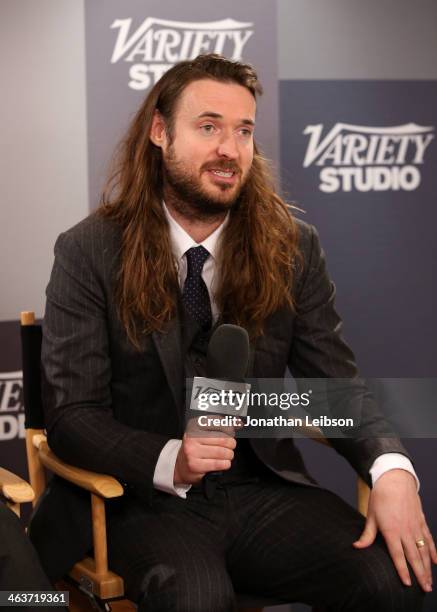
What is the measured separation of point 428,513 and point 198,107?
2024mm

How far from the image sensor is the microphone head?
1.88m

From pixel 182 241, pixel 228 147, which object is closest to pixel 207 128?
pixel 228 147

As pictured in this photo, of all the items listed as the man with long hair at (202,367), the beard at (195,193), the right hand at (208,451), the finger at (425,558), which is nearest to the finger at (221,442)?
the right hand at (208,451)

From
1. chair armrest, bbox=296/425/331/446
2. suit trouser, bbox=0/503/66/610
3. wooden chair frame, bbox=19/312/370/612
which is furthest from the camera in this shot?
chair armrest, bbox=296/425/331/446

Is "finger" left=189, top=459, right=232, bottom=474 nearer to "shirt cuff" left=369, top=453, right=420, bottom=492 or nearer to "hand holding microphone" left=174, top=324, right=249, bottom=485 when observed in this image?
"hand holding microphone" left=174, top=324, right=249, bottom=485

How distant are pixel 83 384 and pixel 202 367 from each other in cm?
30

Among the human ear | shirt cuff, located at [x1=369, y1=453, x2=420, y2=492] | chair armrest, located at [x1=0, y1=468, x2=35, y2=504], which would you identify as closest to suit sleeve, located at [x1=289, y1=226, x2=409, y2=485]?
shirt cuff, located at [x1=369, y1=453, x2=420, y2=492]

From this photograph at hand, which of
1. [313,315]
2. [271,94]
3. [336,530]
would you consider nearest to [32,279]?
[271,94]

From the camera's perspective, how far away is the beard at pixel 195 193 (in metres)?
2.58

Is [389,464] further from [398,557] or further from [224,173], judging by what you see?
[224,173]

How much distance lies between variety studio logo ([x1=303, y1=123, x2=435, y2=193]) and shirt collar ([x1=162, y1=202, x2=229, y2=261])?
127 cm

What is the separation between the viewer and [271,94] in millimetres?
3758

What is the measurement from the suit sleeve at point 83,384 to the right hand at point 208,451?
0.68ft

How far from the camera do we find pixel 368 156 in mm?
3842
